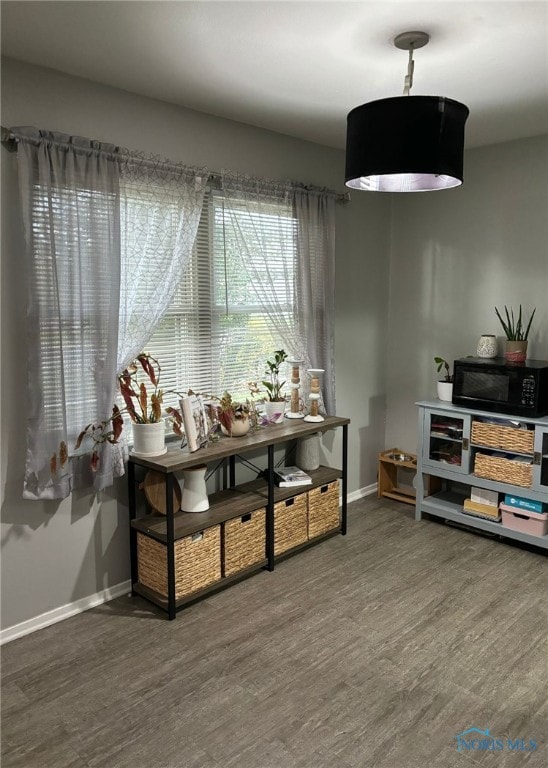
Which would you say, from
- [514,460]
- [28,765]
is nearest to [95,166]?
[28,765]

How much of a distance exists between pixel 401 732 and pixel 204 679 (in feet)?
2.62

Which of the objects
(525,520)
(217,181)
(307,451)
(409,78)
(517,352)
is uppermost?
(409,78)

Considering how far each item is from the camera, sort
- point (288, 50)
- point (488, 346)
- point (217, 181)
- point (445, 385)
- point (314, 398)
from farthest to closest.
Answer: point (445, 385) → point (488, 346) → point (314, 398) → point (217, 181) → point (288, 50)

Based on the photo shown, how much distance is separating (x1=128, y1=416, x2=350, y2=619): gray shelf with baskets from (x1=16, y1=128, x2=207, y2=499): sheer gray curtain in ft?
1.09

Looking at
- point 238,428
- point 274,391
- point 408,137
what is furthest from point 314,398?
point 408,137

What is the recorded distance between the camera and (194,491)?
3.06 meters

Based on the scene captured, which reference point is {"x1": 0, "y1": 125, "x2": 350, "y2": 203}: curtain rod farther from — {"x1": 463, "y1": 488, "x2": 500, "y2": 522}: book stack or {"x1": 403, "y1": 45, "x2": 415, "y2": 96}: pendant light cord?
{"x1": 463, "y1": 488, "x2": 500, "y2": 522}: book stack

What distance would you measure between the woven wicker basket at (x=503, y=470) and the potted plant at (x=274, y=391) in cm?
131

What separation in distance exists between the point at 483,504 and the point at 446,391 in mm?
789

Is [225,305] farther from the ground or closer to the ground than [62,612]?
farther from the ground

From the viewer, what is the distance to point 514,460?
362 centimetres

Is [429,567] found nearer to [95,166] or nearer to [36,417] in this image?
Answer: [36,417]

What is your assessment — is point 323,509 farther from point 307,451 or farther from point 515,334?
point 515,334

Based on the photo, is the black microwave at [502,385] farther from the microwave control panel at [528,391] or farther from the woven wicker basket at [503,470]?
the woven wicker basket at [503,470]
